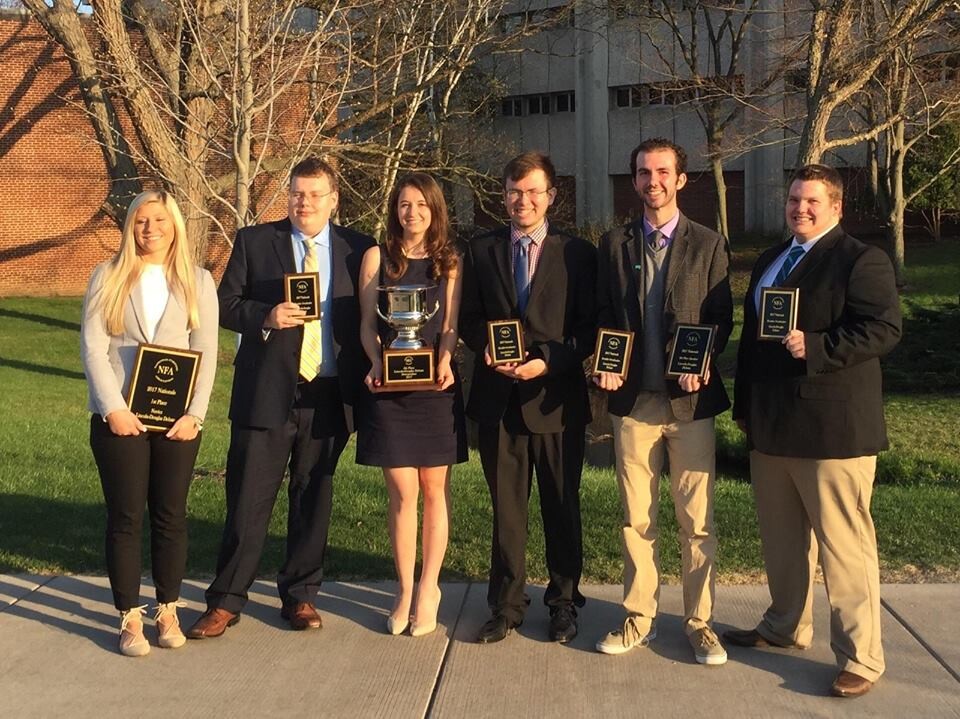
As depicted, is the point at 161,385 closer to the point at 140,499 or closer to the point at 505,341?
the point at 140,499

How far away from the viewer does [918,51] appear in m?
25.8

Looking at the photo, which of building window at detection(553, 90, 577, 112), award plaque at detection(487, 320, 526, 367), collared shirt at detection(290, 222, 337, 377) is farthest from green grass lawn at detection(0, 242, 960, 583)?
building window at detection(553, 90, 577, 112)

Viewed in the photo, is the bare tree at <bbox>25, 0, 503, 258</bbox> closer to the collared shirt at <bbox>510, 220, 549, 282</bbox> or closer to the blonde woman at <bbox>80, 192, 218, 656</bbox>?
the blonde woman at <bbox>80, 192, 218, 656</bbox>

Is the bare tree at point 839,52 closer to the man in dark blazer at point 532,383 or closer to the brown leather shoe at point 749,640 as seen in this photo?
the man in dark blazer at point 532,383

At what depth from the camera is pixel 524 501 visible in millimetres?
5441

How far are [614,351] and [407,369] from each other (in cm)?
93

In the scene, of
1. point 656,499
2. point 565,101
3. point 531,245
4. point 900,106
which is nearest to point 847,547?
point 656,499

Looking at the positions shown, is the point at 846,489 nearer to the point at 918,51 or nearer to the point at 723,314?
the point at 723,314

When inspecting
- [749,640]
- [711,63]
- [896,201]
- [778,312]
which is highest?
[711,63]

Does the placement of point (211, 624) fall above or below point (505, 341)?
below

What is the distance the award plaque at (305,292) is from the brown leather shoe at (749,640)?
2.42 meters

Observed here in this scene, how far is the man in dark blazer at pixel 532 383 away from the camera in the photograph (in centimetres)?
520

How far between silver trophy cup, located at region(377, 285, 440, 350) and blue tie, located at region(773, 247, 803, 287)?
1.55m

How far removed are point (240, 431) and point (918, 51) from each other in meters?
24.4
